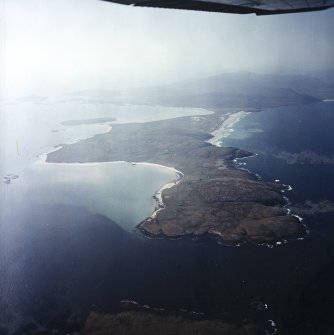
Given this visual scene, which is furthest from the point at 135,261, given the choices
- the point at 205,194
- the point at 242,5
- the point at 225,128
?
the point at 225,128

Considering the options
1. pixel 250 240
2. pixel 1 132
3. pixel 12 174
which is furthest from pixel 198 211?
pixel 1 132

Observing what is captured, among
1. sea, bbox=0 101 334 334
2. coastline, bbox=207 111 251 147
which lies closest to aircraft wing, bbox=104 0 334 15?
sea, bbox=0 101 334 334

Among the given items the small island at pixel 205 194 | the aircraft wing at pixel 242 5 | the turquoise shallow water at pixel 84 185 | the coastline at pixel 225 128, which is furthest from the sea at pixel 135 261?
the aircraft wing at pixel 242 5

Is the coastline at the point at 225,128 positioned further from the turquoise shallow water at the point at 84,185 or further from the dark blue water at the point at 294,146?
the turquoise shallow water at the point at 84,185

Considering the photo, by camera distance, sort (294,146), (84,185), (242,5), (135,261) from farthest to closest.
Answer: (294,146)
(84,185)
(135,261)
(242,5)

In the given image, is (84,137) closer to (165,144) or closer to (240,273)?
(165,144)

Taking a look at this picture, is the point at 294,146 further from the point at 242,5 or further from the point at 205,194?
the point at 242,5

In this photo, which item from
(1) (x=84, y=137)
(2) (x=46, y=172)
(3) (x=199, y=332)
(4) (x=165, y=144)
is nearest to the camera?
(3) (x=199, y=332)
